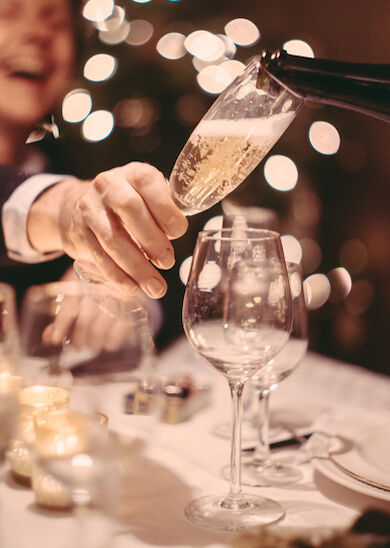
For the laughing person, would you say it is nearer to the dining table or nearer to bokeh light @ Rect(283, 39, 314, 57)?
the dining table

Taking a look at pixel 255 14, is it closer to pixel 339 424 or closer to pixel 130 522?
pixel 339 424

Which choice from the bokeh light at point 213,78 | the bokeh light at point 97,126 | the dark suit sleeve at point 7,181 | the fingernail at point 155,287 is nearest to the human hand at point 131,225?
the fingernail at point 155,287

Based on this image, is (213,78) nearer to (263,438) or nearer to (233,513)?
(263,438)

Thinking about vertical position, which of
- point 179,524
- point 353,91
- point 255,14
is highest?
point 255,14

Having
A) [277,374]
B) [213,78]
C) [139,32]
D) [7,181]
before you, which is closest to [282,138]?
[213,78]

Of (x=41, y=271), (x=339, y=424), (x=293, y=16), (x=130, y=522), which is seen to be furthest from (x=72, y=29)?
(x=293, y=16)

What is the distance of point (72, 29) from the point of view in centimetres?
171

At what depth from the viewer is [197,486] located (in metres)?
0.67

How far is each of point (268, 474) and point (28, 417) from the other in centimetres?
27

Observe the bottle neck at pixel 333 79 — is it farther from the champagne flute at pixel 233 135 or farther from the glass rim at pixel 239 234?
the glass rim at pixel 239 234

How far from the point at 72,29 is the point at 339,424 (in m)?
1.33

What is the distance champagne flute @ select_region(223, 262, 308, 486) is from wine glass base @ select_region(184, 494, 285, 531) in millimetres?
106

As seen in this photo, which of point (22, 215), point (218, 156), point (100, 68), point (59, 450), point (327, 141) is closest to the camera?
point (59, 450)

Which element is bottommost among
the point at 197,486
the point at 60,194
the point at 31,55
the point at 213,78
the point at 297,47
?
the point at 197,486
